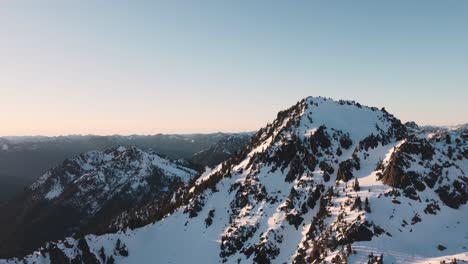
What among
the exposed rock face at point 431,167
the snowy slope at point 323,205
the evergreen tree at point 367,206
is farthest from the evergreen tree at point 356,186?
the evergreen tree at point 367,206

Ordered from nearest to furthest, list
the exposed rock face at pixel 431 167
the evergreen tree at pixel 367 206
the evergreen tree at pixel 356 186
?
the evergreen tree at pixel 367 206, the exposed rock face at pixel 431 167, the evergreen tree at pixel 356 186

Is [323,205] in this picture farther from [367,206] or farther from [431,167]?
[431,167]

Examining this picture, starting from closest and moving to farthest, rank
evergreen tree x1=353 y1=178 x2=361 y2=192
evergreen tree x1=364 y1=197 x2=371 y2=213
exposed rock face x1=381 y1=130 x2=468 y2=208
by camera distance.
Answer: evergreen tree x1=364 y1=197 x2=371 y2=213 → exposed rock face x1=381 y1=130 x2=468 y2=208 → evergreen tree x1=353 y1=178 x2=361 y2=192

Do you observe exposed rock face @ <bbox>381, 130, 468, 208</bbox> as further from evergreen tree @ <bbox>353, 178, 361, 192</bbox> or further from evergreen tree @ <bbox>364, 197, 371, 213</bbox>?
evergreen tree @ <bbox>364, 197, 371, 213</bbox>

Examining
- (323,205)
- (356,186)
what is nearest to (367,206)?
(356,186)

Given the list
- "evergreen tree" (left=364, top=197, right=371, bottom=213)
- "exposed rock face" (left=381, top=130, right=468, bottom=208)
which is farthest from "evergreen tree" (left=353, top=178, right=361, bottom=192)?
"evergreen tree" (left=364, top=197, right=371, bottom=213)

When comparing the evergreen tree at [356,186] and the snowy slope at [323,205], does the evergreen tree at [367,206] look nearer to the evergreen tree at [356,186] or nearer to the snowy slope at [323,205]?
the snowy slope at [323,205]

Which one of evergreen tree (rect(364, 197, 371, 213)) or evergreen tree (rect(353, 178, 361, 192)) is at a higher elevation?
evergreen tree (rect(353, 178, 361, 192))

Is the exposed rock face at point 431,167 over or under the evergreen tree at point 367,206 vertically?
over
